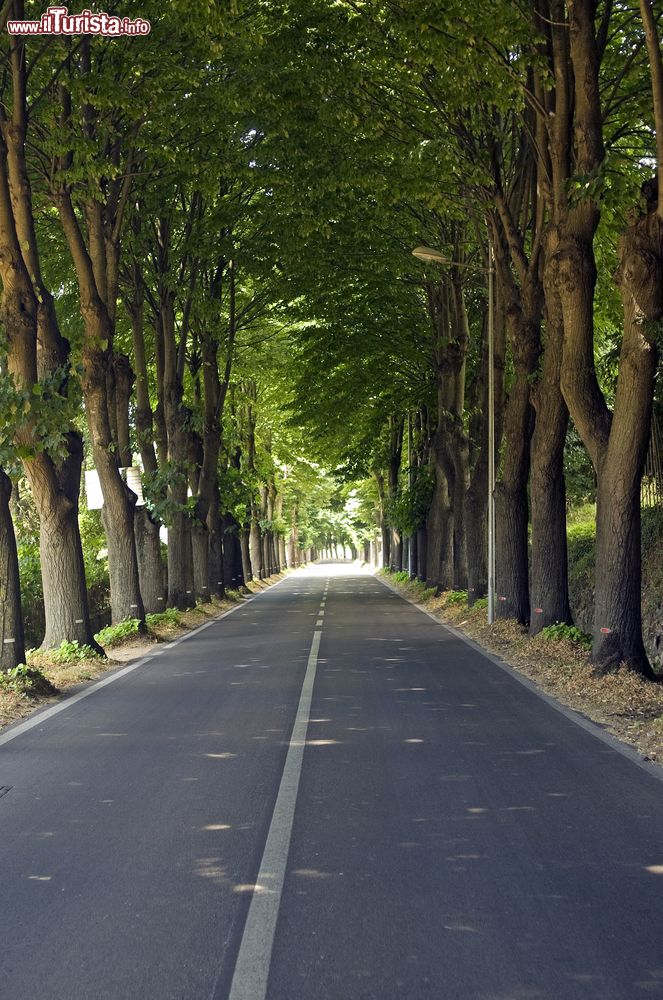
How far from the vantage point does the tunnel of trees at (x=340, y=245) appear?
1329 cm

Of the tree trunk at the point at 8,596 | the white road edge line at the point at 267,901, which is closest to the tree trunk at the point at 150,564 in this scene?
the tree trunk at the point at 8,596

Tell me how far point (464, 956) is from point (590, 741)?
513 centimetres

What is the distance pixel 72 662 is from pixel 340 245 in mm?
12617

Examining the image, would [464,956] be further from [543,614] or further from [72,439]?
[543,614]

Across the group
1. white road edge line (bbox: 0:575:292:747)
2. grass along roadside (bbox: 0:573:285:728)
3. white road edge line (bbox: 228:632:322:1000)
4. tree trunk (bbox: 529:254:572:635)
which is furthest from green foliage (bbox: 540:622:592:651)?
white road edge line (bbox: 228:632:322:1000)

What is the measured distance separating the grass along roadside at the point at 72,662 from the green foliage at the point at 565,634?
6.82 meters

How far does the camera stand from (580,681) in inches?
495

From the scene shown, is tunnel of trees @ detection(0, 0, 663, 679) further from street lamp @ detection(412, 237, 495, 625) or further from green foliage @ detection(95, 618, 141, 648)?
green foliage @ detection(95, 618, 141, 648)

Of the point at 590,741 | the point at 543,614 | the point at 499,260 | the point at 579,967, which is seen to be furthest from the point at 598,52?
the point at 579,967

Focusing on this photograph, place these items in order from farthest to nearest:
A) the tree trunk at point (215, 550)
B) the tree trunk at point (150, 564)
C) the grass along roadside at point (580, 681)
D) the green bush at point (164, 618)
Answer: the tree trunk at point (215, 550), the tree trunk at point (150, 564), the green bush at point (164, 618), the grass along roadside at point (580, 681)

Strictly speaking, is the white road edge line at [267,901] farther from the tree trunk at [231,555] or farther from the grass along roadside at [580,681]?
the tree trunk at [231,555]

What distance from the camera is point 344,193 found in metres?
20.9

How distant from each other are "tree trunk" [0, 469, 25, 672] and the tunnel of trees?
3 centimetres

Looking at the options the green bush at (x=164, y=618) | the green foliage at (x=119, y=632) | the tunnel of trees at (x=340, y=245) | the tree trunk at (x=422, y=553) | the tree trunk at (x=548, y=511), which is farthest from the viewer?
the tree trunk at (x=422, y=553)
